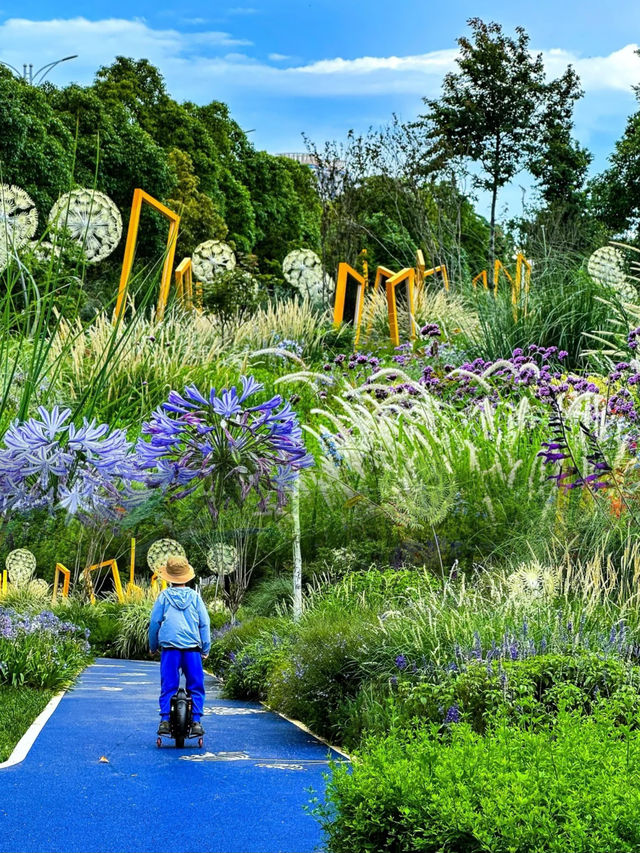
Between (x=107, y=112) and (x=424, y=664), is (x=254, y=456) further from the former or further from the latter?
(x=107, y=112)

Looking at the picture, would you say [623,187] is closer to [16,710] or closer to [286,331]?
[286,331]

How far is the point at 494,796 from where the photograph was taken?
3.62m

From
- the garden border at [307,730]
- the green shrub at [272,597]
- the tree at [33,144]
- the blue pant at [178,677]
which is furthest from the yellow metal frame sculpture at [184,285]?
the blue pant at [178,677]

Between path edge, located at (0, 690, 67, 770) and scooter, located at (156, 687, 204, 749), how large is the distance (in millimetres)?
753

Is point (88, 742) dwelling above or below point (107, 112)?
below

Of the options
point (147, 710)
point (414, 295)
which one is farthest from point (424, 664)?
point (414, 295)

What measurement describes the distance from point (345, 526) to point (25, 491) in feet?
11.4

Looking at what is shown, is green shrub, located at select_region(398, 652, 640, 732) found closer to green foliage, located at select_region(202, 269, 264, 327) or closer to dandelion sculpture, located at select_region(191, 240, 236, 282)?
green foliage, located at select_region(202, 269, 264, 327)

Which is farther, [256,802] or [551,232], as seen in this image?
[551,232]

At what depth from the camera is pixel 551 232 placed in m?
34.8

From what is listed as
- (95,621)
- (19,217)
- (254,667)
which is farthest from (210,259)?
(254,667)

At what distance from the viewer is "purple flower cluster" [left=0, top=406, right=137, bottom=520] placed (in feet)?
24.8

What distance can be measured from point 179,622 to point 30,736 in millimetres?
1095

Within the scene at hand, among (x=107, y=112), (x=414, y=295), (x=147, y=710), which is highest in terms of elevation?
(x=107, y=112)
